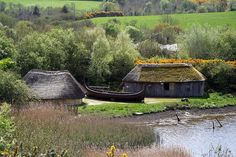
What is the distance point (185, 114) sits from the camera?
49094mm

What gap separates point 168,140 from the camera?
124 feet

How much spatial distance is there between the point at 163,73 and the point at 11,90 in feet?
71.4

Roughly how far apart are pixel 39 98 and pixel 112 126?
13.3 m

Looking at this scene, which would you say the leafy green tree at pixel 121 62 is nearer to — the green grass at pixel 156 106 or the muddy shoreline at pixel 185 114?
the green grass at pixel 156 106

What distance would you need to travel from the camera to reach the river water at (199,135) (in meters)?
34.8

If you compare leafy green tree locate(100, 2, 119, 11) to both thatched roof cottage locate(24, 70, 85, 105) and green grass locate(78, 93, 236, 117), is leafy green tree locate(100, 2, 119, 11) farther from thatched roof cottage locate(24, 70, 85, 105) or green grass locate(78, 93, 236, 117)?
thatched roof cottage locate(24, 70, 85, 105)

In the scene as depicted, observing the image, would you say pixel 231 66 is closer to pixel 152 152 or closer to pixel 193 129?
pixel 193 129

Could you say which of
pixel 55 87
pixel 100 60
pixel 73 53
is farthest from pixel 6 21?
pixel 55 87

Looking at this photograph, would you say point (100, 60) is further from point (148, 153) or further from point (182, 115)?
point (148, 153)

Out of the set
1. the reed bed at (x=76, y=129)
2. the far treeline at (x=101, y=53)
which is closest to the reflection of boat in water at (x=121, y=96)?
the far treeline at (x=101, y=53)

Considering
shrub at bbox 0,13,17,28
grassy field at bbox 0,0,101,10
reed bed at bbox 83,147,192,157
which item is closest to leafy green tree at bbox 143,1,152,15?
grassy field at bbox 0,0,101,10

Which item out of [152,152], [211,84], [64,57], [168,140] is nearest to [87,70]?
[64,57]

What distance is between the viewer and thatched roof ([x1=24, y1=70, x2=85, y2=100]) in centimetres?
4825

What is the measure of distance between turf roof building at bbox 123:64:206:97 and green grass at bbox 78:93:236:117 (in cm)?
203
